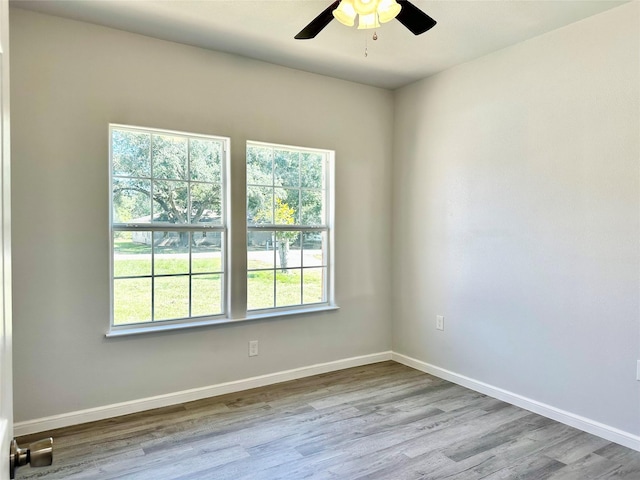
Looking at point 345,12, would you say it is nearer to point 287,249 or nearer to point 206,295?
point 287,249

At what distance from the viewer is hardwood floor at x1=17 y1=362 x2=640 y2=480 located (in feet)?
7.25

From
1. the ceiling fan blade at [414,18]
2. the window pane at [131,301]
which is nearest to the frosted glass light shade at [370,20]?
the ceiling fan blade at [414,18]

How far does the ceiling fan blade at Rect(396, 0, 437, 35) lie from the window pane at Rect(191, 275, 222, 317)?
85.8 inches

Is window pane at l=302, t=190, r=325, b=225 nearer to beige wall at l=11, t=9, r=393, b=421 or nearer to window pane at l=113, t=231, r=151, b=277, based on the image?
beige wall at l=11, t=9, r=393, b=421

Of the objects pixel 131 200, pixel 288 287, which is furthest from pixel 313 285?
pixel 131 200

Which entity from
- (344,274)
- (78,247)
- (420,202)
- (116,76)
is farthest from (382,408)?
(116,76)

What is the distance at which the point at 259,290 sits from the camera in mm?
3449

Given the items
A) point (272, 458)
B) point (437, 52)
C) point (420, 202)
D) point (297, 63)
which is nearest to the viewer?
point (272, 458)

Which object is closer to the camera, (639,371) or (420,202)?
(639,371)

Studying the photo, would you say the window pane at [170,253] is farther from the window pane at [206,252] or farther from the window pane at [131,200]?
the window pane at [131,200]

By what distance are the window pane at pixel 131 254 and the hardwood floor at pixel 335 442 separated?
38.7 inches

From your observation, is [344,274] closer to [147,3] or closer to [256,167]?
[256,167]

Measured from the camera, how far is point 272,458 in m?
2.34

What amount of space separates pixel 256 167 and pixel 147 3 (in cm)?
133
